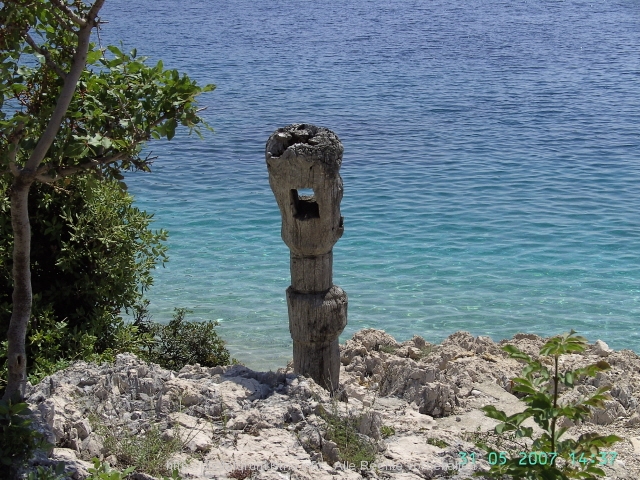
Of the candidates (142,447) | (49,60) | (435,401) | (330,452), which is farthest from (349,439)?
(49,60)

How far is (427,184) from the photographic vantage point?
1708 centimetres

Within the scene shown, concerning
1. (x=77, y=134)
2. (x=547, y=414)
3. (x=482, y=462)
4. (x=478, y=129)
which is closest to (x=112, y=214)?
(x=77, y=134)

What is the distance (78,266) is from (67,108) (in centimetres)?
288

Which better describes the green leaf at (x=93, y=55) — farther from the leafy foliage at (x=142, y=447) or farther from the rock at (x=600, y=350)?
the rock at (x=600, y=350)

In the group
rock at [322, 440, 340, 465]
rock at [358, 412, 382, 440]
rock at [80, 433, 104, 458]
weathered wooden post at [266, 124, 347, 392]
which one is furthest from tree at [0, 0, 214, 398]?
rock at [358, 412, 382, 440]

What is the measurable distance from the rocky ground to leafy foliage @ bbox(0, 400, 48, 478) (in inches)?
9.0

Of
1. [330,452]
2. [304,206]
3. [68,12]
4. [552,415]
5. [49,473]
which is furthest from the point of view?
[304,206]

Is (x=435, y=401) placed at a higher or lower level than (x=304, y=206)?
lower

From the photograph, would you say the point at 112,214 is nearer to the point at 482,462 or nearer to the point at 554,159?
the point at 482,462

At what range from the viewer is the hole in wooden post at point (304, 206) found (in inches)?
278

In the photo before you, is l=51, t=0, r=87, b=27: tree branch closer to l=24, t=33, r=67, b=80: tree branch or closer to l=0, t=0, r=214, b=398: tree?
l=0, t=0, r=214, b=398: tree

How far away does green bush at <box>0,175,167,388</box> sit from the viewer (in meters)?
7.45

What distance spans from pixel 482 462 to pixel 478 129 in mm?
15781

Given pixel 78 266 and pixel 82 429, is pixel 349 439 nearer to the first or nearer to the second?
pixel 82 429
